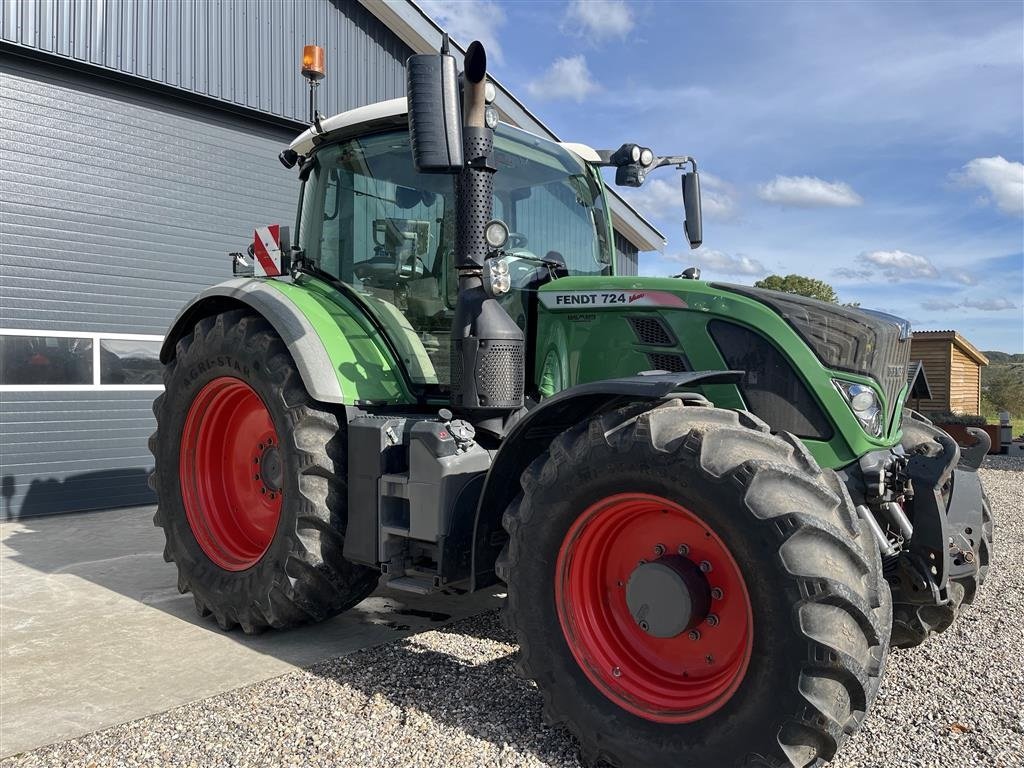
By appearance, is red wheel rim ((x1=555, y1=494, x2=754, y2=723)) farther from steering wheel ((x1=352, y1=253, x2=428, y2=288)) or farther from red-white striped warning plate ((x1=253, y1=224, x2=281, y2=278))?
red-white striped warning plate ((x1=253, y1=224, x2=281, y2=278))

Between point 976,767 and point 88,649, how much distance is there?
381 cm

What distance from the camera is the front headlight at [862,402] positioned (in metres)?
3.12

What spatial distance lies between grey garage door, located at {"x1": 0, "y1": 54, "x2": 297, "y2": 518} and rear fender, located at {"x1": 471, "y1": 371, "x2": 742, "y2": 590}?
19.5 ft

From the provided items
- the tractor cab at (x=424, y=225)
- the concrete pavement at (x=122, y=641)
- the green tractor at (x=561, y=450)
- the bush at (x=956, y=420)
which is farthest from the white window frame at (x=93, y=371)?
the bush at (x=956, y=420)

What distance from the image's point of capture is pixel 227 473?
4.64 meters

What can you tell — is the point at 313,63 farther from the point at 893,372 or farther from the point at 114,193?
the point at 114,193

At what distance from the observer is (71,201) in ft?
25.2

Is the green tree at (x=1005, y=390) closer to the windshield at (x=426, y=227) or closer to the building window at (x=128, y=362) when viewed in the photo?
the building window at (x=128, y=362)

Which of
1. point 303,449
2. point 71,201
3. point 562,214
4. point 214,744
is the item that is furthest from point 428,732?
point 71,201

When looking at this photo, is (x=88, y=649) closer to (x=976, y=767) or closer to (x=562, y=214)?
(x=562, y=214)

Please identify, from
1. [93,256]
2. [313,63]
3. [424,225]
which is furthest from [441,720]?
[93,256]

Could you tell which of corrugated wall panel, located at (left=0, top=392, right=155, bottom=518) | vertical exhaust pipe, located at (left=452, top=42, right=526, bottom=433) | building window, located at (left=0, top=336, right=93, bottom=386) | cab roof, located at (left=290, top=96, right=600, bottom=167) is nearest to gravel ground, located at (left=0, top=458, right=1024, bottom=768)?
vertical exhaust pipe, located at (left=452, top=42, right=526, bottom=433)

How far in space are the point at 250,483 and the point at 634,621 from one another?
2.55m

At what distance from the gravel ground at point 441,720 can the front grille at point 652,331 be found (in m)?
1.53
